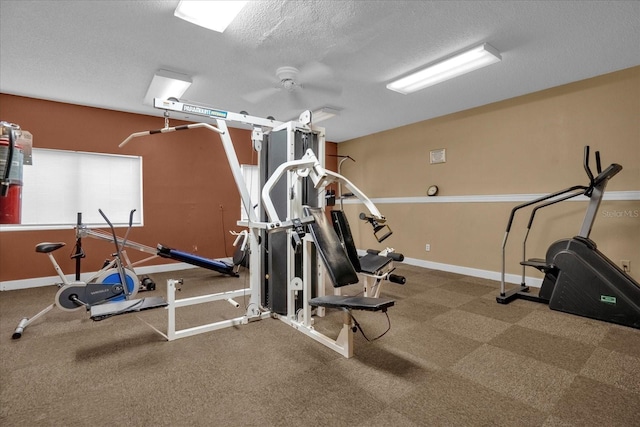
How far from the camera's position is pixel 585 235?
3.14m

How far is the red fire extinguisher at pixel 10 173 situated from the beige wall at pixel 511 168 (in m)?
5.02

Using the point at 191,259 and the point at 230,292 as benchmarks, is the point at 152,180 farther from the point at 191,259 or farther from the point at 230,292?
the point at 230,292

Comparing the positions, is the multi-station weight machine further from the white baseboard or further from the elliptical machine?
the white baseboard

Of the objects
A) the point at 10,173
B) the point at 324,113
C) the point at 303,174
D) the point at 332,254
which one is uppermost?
the point at 324,113

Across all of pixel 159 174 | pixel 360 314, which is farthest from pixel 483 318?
pixel 159 174

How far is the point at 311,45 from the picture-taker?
2832 mm

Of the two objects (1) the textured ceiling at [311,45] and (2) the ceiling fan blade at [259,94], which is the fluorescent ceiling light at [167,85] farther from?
(2) the ceiling fan blade at [259,94]

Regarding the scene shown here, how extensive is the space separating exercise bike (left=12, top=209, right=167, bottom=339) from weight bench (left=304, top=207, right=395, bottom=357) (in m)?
1.35

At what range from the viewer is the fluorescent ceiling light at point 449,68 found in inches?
116

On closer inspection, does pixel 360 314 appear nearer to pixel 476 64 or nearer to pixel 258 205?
pixel 258 205

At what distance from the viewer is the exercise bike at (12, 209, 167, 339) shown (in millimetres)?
2592

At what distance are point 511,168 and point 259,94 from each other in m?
3.63

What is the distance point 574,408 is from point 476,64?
9.84 ft

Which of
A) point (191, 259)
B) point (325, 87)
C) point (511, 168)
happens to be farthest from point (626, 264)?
point (191, 259)
